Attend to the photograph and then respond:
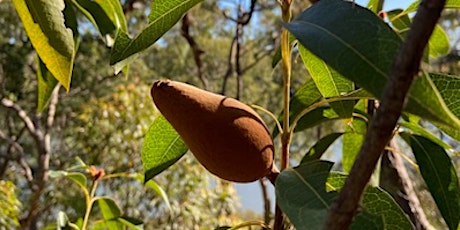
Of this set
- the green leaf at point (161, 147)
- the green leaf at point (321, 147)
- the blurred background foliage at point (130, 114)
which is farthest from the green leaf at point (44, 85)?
the blurred background foliage at point (130, 114)

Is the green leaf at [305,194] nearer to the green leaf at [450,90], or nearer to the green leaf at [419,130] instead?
the green leaf at [450,90]

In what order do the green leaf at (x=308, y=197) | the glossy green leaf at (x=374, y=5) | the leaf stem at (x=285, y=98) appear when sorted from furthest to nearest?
the glossy green leaf at (x=374, y=5)
the leaf stem at (x=285, y=98)
the green leaf at (x=308, y=197)

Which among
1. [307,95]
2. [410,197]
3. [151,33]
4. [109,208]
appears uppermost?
[151,33]

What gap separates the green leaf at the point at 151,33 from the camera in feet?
1.58

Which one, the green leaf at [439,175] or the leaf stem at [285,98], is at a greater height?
the leaf stem at [285,98]

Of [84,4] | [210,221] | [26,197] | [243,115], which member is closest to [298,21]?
[243,115]

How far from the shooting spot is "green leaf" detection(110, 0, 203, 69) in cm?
48

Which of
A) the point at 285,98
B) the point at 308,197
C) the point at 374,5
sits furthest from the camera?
the point at 374,5

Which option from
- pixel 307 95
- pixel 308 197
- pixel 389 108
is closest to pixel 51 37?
pixel 307 95

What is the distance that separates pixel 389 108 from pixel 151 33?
0.31 meters

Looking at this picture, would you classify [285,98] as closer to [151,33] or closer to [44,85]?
[151,33]

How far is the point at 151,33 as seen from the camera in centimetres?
49

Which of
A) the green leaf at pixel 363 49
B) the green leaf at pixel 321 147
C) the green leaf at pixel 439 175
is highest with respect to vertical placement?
the green leaf at pixel 363 49

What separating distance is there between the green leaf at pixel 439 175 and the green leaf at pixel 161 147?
238 millimetres
